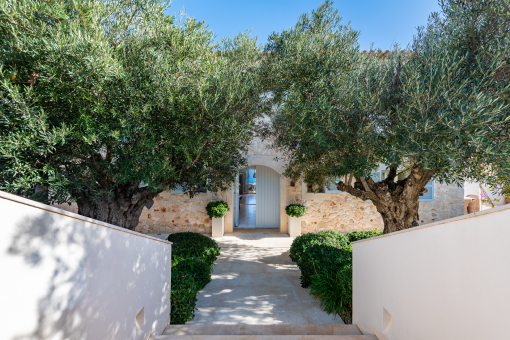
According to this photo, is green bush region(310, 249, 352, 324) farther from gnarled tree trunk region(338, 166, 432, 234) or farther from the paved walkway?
gnarled tree trunk region(338, 166, 432, 234)

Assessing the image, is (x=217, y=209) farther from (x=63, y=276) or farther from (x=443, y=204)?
(x=443, y=204)

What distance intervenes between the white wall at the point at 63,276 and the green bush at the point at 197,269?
89.3 inches

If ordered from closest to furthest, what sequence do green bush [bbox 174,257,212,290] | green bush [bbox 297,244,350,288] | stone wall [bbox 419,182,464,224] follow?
green bush [bbox 174,257,212,290]
green bush [bbox 297,244,350,288]
stone wall [bbox 419,182,464,224]

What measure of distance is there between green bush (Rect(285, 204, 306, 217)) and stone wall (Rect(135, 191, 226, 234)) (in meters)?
3.07

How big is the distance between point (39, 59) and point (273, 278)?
5.56m

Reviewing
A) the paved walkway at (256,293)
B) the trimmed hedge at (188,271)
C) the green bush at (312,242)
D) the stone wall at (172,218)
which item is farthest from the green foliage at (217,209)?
the green bush at (312,242)

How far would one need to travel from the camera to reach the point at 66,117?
3.53 m

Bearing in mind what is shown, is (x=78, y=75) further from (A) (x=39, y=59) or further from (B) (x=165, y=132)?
(B) (x=165, y=132)

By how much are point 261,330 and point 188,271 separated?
1.93 m

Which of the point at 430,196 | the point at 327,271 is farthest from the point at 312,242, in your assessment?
the point at 430,196

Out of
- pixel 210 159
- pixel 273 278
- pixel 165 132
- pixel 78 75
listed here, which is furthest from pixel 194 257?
pixel 78 75

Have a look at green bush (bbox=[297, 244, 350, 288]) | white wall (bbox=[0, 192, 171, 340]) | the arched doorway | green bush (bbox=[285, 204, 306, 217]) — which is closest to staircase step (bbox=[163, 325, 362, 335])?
white wall (bbox=[0, 192, 171, 340])

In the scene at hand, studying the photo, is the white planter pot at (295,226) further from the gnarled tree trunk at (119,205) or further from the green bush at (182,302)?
the green bush at (182,302)

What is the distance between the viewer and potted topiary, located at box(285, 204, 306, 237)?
29.1 ft
